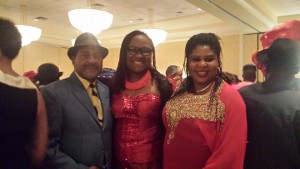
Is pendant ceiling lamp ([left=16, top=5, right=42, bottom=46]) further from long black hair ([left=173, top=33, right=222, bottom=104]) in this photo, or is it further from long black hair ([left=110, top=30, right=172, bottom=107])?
long black hair ([left=173, top=33, right=222, bottom=104])

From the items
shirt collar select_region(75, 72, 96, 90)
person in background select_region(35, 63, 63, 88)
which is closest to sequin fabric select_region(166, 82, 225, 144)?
shirt collar select_region(75, 72, 96, 90)

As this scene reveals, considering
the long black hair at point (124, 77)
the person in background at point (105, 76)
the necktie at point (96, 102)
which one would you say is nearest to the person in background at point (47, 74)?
the person in background at point (105, 76)

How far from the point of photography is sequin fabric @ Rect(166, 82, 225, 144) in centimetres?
152

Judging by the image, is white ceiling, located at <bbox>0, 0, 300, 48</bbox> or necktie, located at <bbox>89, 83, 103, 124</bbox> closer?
necktie, located at <bbox>89, 83, 103, 124</bbox>

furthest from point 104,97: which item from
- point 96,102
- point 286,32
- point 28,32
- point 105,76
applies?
point 28,32

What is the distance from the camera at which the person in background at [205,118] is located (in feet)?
4.80

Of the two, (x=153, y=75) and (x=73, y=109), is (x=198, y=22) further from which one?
(x=73, y=109)

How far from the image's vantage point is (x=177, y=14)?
6.45m

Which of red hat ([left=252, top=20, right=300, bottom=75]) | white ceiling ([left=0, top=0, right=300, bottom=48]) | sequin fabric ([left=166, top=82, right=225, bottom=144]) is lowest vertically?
sequin fabric ([left=166, top=82, right=225, bottom=144])

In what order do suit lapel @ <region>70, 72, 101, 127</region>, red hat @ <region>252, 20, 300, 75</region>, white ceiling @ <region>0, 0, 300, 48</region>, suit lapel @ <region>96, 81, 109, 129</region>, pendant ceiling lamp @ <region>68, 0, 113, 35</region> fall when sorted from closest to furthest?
red hat @ <region>252, 20, 300, 75</region> → suit lapel @ <region>70, 72, 101, 127</region> → suit lapel @ <region>96, 81, 109, 129</region> → pendant ceiling lamp @ <region>68, 0, 113, 35</region> → white ceiling @ <region>0, 0, 300, 48</region>

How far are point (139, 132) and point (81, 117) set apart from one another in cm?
38

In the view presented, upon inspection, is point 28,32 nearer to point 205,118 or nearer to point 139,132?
point 139,132

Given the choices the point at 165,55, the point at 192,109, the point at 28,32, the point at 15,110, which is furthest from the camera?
the point at 165,55

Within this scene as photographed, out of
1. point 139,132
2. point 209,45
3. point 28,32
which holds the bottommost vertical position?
point 139,132
